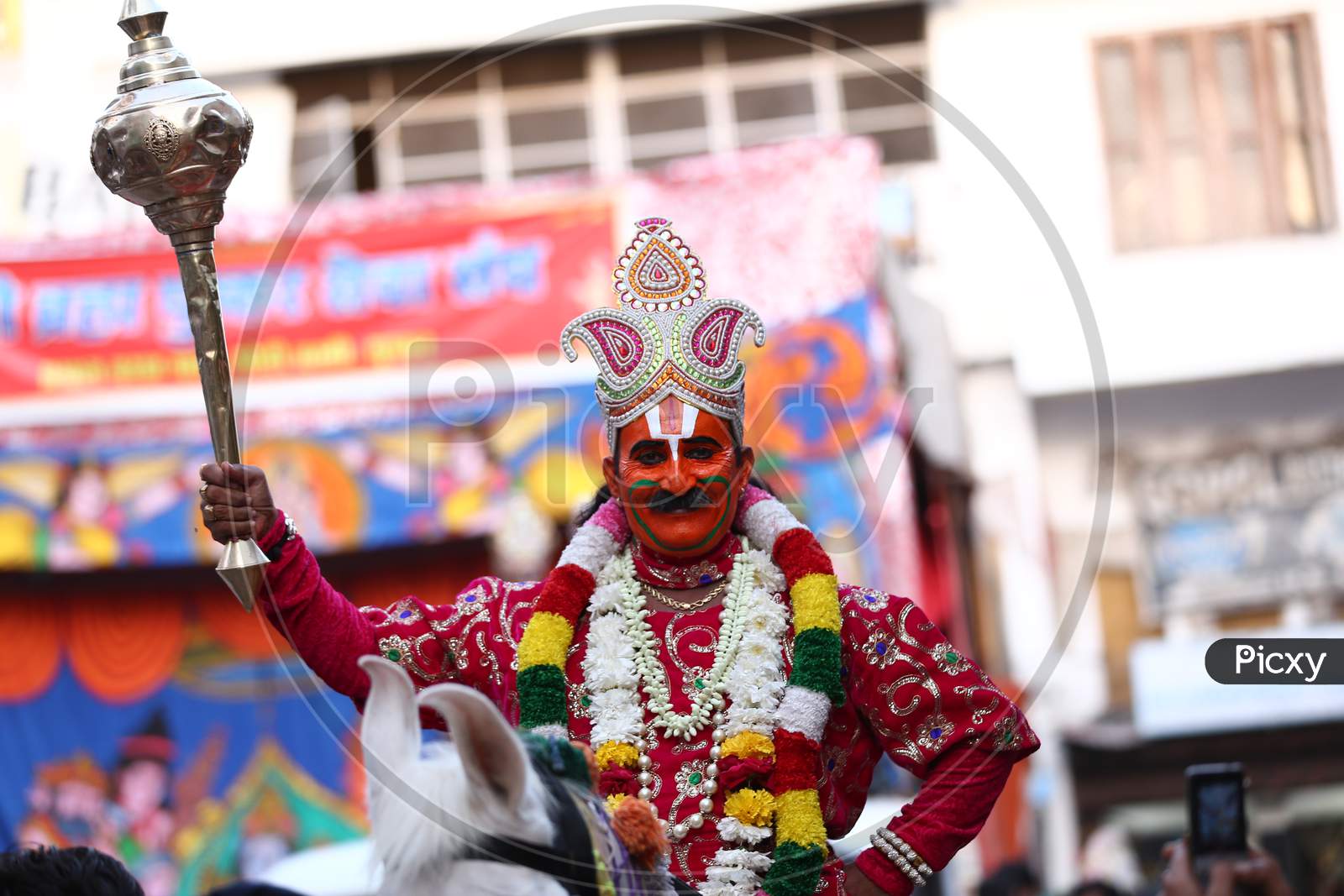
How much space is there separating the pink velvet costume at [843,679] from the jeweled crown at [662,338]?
33cm

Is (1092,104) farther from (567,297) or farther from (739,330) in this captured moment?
(739,330)

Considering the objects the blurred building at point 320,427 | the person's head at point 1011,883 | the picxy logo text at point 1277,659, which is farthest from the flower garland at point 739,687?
the blurred building at point 320,427

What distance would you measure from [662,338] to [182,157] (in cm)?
109

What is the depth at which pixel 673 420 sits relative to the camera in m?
3.92

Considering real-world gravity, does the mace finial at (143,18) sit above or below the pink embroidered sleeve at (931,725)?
above

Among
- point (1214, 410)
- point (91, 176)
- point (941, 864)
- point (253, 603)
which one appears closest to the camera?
point (253, 603)

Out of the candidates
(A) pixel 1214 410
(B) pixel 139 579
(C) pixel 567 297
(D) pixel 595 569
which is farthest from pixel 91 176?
(D) pixel 595 569

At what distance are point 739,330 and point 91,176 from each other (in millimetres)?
8057

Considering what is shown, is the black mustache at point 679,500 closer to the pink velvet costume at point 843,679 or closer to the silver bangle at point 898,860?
the pink velvet costume at point 843,679

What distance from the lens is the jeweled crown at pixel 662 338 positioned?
155 inches

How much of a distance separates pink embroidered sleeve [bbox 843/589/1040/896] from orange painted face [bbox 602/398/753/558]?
35 cm

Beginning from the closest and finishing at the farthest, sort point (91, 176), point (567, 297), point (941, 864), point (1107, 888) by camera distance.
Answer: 1. point (941, 864)
2. point (1107, 888)
3. point (567, 297)
4. point (91, 176)

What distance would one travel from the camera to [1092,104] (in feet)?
39.7

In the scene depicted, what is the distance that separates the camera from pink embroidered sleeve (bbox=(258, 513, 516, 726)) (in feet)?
12.3
